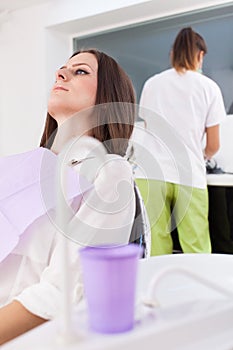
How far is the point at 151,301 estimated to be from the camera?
83cm

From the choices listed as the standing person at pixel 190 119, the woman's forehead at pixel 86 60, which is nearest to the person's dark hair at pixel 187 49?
the standing person at pixel 190 119

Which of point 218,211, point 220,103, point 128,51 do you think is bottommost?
point 218,211

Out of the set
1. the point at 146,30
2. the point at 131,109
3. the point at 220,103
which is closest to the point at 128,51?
the point at 146,30

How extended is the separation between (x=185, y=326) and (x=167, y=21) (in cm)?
286

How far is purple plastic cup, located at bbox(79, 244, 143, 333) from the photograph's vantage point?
0.70 m

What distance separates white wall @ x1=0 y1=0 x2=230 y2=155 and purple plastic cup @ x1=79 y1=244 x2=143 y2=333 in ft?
9.26

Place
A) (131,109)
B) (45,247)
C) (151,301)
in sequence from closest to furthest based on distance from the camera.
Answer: (151,301) < (45,247) < (131,109)

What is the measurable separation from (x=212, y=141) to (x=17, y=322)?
6.71ft

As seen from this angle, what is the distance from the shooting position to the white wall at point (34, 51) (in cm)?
340

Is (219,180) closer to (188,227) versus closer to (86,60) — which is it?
(188,227)

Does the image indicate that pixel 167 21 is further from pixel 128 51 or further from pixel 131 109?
pixel 131 109

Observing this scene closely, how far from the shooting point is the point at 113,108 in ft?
4.60

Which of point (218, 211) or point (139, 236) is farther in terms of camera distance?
point (218, 211)

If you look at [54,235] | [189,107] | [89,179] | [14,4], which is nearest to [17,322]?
[54,235]
